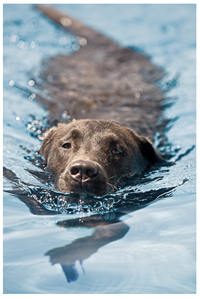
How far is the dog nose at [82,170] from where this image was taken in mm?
3943

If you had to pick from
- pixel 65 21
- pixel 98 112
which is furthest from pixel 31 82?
pixel 65 21

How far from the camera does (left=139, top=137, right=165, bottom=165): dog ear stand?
5.37 metres

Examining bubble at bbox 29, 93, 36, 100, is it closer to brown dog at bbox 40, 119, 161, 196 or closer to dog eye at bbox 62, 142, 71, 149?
brown dog at bbox 40, 119, 161, 196

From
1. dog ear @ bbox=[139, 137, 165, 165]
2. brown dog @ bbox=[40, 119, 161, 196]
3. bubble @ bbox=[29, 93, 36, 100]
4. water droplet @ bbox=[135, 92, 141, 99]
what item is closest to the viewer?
brown dog @ bbox=[40, 119, 161, 196]

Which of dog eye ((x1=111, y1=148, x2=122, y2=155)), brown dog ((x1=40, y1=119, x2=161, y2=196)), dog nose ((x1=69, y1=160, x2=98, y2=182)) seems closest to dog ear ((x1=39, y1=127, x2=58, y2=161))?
brown dog ((x1=40, y1=119, x2=161, y2=196))

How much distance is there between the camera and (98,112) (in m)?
7.17

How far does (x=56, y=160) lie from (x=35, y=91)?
368 cm

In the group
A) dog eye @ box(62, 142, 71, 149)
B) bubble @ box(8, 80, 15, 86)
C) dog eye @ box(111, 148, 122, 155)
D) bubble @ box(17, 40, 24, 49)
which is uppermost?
bubble @ box(17, 40, 24, 49)

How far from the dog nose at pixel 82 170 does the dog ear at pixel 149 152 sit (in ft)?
4.94

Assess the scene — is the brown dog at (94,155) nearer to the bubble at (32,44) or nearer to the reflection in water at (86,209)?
the reflection in water at (86,209)

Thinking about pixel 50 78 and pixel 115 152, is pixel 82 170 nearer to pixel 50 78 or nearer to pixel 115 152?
pixel 115 152

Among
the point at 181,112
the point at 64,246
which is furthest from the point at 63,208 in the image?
the point at 181,112

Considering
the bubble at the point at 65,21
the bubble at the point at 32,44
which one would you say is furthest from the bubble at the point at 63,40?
the bubble at the point at 32,44

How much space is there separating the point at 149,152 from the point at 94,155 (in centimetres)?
A: 118
